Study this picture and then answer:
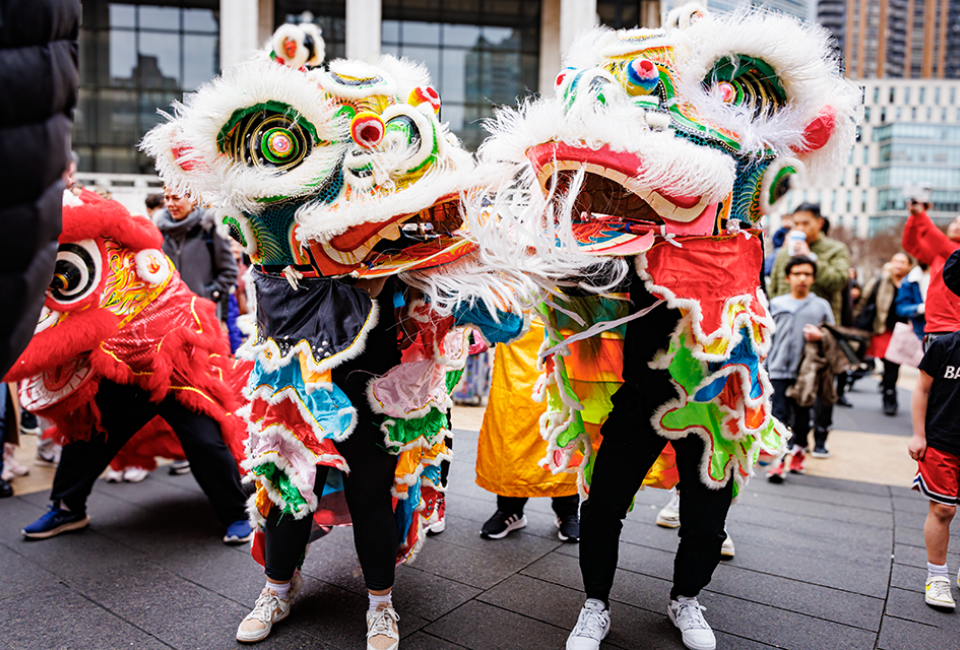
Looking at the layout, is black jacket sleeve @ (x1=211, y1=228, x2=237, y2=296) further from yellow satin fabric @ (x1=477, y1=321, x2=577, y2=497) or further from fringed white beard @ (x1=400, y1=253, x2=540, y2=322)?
fringed white beard @ (x1=400, y1=253, x2=540, y2=322)

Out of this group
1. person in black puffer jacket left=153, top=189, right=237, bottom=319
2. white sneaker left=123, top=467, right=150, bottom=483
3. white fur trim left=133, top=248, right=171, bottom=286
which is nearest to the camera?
white fur trim left=133, top=248, right=171, bottom=286

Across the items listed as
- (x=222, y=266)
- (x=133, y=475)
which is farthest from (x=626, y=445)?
(x=222, y=266)

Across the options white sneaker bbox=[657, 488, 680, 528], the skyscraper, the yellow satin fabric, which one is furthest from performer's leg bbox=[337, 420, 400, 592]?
the skyscraper

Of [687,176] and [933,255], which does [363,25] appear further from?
[687,176]

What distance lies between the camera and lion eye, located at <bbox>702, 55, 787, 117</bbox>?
2.09 metres

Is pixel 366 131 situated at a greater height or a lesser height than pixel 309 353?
greater

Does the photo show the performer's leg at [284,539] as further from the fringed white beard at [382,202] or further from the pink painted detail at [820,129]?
the pink painted detail at [820,129]

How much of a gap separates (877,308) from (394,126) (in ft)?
22.3

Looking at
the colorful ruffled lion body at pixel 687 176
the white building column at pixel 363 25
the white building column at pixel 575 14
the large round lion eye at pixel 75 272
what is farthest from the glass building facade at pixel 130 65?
the colorful ruffled lion body at pixel 687 176

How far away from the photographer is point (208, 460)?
317cm

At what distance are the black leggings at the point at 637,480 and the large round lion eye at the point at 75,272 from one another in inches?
88.7

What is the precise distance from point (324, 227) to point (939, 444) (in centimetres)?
247

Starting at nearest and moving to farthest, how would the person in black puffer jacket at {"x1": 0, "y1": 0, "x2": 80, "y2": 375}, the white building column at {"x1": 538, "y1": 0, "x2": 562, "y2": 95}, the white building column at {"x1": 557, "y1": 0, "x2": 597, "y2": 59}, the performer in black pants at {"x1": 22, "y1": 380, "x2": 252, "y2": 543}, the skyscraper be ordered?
the person in black puffer jacket at {"x1": 0, "y1": 0, "x2": 80, "y2": 375} → the performer in black pants at {"x1": 22, "y1": 380, "x2": 252, "y2": 543} → the white building column at {"x1": 557, "y1": 0, "x2": 597, "y2": 59} → the white building column at {"x1": 538, "y1": 0, "x2": 562, "y2": 95} → the skyscraper

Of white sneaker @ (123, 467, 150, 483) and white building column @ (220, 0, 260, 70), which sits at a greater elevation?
white building column @ (220, 0, 260, 70)
